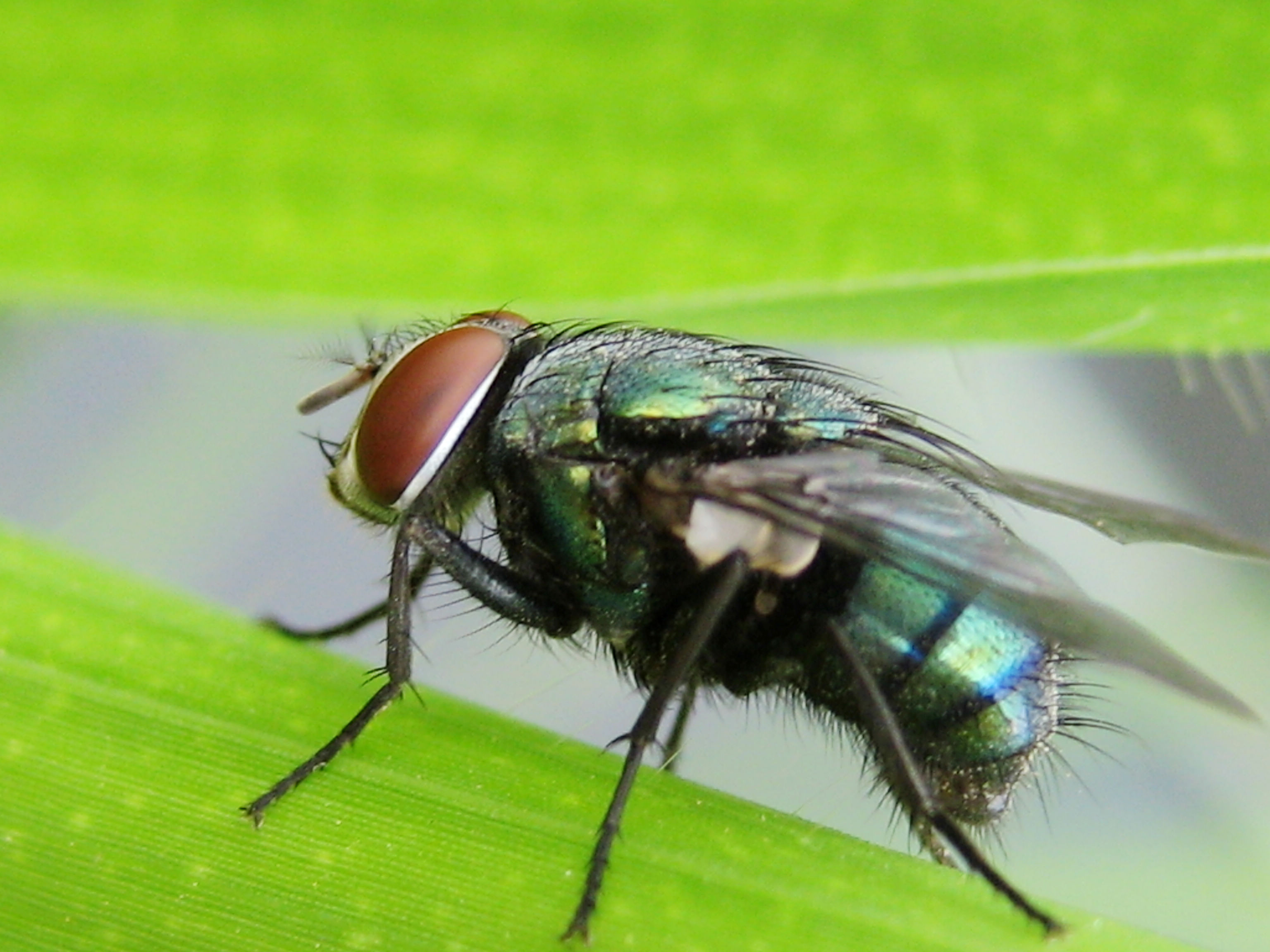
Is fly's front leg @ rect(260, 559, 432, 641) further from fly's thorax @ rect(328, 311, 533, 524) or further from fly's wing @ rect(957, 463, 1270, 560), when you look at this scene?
fly's wing @ rect(957, 463, 1270, 560)

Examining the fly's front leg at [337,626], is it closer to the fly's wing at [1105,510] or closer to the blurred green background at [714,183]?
the blurred green background at [714,183]

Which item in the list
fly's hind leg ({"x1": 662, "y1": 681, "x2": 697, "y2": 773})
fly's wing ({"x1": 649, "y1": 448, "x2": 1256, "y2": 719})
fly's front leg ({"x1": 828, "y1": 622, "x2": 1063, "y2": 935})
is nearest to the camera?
fly's wing ({"x1": 649, "y1": 448, "x2": 1256, "y2": 719})

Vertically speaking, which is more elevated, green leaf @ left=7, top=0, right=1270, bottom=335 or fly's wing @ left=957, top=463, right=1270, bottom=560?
green leaf @ left=7, top=0, right=1270, bottom=335

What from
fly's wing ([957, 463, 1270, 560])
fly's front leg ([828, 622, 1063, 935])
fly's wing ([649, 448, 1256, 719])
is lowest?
fly's front leg ([828, 622, 1063, 935])

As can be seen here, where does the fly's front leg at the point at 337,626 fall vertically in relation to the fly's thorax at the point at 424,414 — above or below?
below

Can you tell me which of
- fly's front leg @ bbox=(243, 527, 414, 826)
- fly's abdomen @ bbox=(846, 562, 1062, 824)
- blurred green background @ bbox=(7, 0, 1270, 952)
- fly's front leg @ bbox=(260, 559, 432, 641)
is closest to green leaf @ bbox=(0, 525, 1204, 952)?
fly's front leg @ bbox=(243, 527, 414, 826)

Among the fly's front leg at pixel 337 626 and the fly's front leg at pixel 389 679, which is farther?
the fly's front leg at pixel 337 626

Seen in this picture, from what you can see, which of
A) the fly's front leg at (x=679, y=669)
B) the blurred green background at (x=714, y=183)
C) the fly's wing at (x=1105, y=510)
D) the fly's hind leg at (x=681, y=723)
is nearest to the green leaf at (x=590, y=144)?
the blurred green background at (x=714, y=183)
